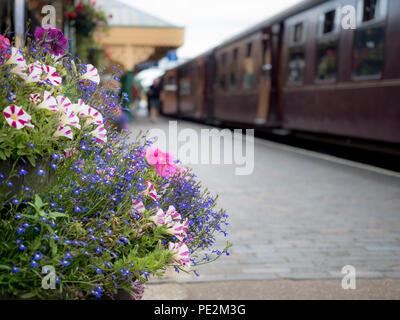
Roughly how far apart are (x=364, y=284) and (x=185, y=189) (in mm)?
2260

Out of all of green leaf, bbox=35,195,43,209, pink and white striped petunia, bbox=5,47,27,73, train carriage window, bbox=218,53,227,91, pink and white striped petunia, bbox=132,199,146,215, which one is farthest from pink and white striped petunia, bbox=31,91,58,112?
train carriage window, bbox=218,53,227,91

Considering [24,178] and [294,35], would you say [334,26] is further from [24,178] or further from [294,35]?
[24,178]

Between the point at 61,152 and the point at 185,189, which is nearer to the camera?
the point at 61,152

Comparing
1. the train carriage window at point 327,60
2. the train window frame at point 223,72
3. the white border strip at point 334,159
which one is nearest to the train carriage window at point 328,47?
the train carriage window at point 327,60

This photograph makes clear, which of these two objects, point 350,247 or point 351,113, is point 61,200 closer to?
point 350,247

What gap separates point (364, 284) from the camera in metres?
3.96

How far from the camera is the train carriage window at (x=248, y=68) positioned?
1691 cm

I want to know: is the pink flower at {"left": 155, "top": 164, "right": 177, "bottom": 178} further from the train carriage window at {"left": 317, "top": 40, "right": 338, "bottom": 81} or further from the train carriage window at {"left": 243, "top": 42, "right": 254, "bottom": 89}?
the train carriage window at {"left": 243, "top": 42, "right": 254, "bottom": 89}

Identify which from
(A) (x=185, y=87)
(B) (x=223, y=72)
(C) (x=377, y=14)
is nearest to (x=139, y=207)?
(C) (x=377, y=14)

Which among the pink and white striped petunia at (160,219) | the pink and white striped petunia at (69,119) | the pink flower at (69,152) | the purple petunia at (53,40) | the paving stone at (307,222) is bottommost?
the paving stone at (307,222)

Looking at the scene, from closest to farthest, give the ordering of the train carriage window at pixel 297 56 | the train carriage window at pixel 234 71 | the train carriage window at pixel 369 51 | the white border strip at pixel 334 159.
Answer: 1. the train carriage window at pixel 369 51
2. the white border strip at pixel 334 159
3. the train carriage window at pixel 297 56
4. the train carriage window at pixel 234 71

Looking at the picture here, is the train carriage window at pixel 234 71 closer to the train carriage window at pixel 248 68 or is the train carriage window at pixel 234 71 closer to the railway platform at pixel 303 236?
the train carriage window at pixel 248 68

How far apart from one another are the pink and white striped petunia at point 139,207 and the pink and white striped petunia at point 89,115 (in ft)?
1.02

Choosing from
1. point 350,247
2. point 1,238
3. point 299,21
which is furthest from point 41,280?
point 299,21
